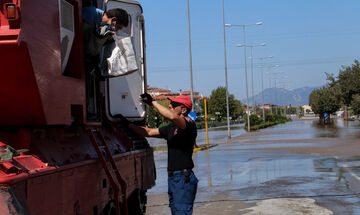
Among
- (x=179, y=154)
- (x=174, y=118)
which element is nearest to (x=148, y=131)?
(x=179, y=154)

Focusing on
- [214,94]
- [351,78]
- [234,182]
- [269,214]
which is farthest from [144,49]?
[214,94]

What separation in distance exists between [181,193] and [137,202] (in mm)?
1384

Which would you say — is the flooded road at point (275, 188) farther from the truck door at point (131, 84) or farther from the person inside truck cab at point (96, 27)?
the person inside truck cab at point (96, 27)

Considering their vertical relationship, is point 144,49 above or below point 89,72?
above

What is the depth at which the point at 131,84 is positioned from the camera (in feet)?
21.7

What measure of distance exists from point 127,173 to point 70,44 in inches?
75.8

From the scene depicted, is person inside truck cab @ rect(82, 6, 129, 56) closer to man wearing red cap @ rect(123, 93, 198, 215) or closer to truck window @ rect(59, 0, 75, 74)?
truck window @ rect(59, 0, 75, 74)

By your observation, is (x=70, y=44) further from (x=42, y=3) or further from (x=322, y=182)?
(x=322, y=182)

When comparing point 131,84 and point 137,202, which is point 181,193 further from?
point 131,84

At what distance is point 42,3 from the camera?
146 inches

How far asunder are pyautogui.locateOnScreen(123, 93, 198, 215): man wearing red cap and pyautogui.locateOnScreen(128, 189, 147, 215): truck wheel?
876mm

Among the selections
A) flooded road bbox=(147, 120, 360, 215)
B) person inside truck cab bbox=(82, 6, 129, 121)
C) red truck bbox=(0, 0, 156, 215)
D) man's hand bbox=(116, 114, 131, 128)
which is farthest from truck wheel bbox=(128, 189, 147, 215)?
flooded road bbox=(147, 120, 360, 215)

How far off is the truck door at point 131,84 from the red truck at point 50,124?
1.85 ft

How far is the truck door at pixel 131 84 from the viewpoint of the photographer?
239 inches
